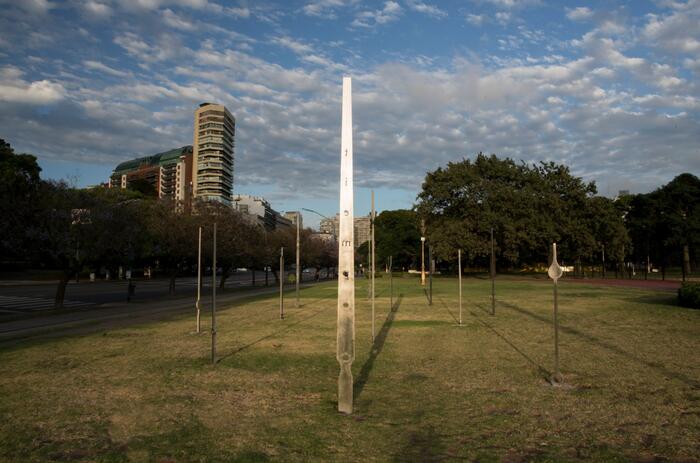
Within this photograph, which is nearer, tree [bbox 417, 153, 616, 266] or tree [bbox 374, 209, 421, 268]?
tree [bbox 417, 153, 616, 266]

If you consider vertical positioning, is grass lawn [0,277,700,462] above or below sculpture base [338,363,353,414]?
below

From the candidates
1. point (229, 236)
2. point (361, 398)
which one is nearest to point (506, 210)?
point (229, 236)

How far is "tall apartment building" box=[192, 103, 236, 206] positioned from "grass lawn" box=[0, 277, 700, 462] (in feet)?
489

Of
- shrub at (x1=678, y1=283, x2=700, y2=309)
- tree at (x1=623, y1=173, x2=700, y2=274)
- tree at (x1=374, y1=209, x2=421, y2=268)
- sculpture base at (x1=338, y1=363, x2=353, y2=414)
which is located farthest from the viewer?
tree at (x1=374, y1=209, x2=421, y2=268)

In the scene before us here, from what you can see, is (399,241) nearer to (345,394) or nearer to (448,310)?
(448,310)

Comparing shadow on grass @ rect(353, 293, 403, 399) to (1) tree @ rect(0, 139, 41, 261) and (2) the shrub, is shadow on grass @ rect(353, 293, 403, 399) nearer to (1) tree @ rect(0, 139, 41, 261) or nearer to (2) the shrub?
(2) the shrub

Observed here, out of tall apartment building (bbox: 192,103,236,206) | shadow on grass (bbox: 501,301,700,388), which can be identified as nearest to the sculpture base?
shadow on grass (bbox: 501,301,700,388)

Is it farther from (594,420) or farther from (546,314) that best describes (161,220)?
(594,420)

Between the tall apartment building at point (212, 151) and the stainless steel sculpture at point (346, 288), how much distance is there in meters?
154

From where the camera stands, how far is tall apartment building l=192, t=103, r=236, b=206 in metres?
161

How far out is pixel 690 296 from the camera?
1992 centimetres

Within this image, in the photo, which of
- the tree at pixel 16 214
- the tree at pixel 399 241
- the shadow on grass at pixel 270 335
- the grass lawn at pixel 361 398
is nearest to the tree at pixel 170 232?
the tree at pixel 16 214

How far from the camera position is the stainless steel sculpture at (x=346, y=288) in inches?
277

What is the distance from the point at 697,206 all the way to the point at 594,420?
68363mm
